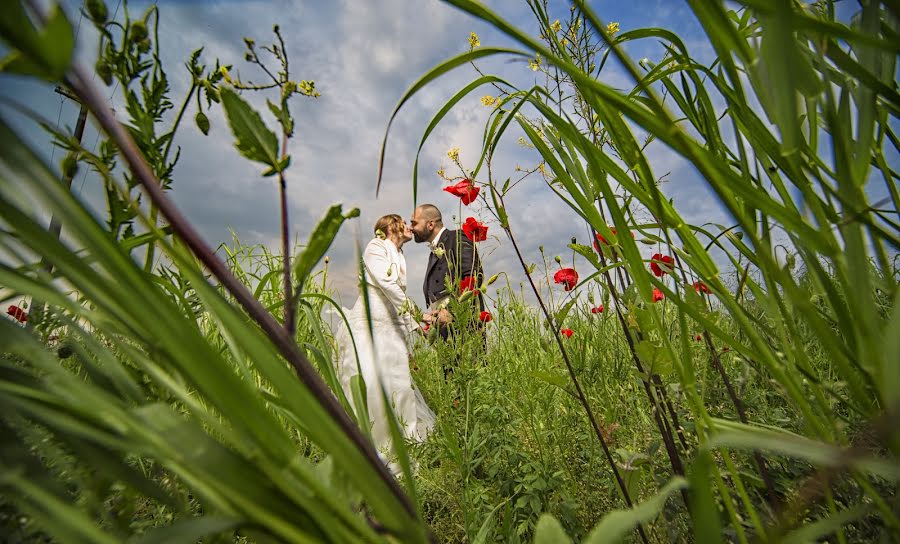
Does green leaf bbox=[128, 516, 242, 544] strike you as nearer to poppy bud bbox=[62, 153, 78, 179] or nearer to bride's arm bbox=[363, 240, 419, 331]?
poppy bud bbox=[62, 153, 78, 179]

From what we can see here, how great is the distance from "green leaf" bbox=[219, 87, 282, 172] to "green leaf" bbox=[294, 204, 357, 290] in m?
0.04

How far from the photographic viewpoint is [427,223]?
469cm

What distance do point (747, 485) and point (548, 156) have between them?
0.57 meters

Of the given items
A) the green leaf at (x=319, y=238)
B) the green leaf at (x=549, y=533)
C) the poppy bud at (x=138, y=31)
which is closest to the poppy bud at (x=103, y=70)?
the poppy bud at (x=138, y=31)

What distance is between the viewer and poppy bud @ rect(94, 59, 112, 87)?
0.25 meters

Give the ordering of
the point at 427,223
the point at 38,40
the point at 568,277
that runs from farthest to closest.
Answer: the point at 427,223 → the point at 568,277 → the point at 38,40

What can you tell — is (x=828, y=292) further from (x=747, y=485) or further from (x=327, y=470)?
(x=747, y=485)

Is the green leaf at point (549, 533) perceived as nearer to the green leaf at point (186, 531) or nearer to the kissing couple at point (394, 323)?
the green leaf at point (186, 531)

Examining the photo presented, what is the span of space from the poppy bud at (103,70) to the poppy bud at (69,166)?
5 centimetres

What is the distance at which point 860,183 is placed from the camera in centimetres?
27

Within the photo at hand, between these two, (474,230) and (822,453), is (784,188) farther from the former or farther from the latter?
(474,230)

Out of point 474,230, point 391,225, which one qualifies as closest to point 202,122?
point 474,230

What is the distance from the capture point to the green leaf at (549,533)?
0.69 feet

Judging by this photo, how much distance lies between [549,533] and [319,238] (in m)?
0.18
